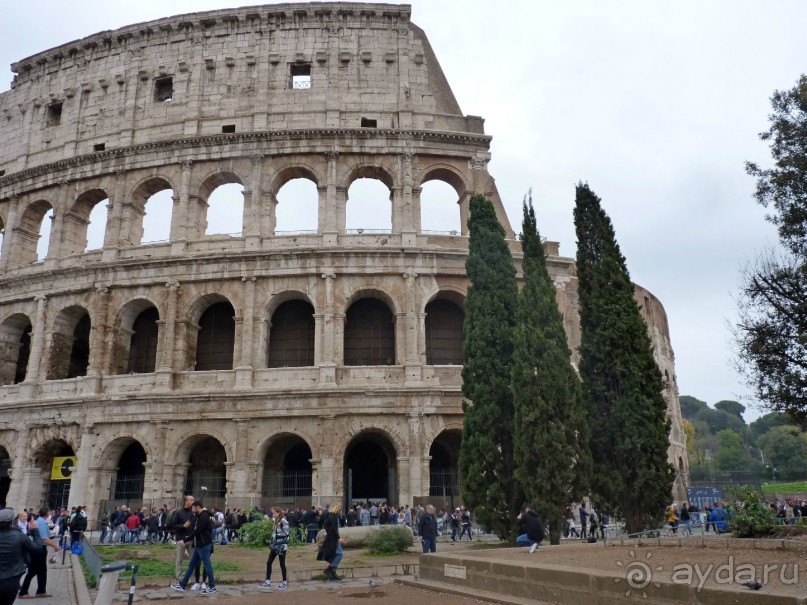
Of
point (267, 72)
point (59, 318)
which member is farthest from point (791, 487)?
point (59, 318)

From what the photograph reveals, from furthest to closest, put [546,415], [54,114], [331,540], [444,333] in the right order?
[54,114] < [444,333] < [546,415] < [331,540]

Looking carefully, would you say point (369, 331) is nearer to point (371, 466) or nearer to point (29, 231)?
point (371, 466)

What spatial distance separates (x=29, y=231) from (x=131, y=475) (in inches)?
471

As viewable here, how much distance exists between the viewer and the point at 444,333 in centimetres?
2280

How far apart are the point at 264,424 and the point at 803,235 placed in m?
16.7

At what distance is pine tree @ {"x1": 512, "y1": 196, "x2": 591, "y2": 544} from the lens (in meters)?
13.8

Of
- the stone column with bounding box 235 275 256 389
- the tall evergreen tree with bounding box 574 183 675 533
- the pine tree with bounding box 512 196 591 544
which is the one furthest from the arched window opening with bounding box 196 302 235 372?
the tall evergreen tree with bounding box 574 183 675 533

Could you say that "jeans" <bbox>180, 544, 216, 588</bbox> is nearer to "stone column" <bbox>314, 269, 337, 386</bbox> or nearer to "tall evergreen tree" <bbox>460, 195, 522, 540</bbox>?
"tall evergreen tree" <bbox>460, 195, 522, 540</bbox>

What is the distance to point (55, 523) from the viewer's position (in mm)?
18188

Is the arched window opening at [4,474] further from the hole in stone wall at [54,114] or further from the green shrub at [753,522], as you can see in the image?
the green shrub at [753,522]

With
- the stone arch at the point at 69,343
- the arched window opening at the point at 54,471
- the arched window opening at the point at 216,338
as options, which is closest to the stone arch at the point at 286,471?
the arched window opening at the point at 216,338

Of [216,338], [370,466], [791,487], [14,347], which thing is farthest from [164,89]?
[791,487]

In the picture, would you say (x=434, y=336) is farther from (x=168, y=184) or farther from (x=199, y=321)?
(x=168, y=184)

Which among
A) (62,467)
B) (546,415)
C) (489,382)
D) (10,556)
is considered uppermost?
A: (489,382)
